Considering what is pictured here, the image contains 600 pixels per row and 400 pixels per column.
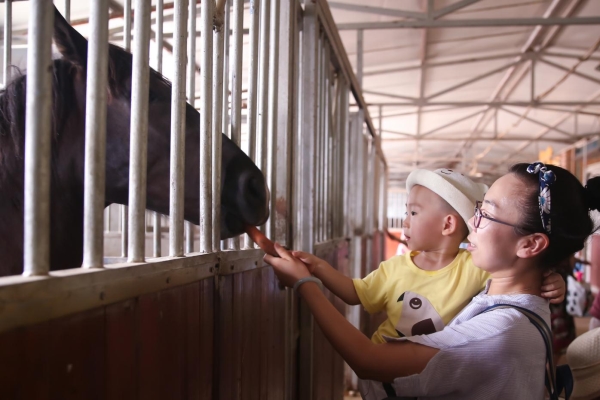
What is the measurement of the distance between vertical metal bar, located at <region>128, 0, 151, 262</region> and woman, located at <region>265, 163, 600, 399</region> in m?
0.51

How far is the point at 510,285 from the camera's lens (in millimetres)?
1156

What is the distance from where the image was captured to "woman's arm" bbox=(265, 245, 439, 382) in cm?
108

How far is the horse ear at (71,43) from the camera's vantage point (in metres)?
1.23

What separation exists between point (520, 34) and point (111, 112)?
22.6 ft

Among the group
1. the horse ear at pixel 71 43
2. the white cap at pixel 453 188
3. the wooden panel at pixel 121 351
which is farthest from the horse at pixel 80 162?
the white cap at pixel 453 188

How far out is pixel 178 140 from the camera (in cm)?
98

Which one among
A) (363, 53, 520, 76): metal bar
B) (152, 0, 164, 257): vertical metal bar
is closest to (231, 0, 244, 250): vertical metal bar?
(152, 0, 164, 257): vertical metal bar

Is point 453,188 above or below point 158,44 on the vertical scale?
below

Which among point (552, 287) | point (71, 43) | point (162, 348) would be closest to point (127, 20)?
point (71, 43)

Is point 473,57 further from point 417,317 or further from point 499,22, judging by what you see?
point 417,317

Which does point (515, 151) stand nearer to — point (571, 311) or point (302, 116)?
point (571, 311)

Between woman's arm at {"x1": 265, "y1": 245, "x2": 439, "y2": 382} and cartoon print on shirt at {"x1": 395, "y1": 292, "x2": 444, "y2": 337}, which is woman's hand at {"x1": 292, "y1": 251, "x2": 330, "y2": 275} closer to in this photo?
woman's arm at {"x1": 265, "y1": 245, "x2": 439, "y2": 382}

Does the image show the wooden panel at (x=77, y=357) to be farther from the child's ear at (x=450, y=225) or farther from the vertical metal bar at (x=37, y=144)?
the child's ear at (x=450, y=225)

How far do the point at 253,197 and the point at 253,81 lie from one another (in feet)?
1.19
